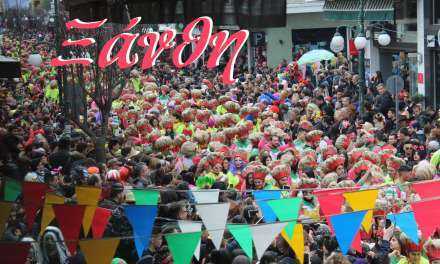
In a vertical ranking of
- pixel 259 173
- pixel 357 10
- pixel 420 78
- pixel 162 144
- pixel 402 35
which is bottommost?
pixel 259 173

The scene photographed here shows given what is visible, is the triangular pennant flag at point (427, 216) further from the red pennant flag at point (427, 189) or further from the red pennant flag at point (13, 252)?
the red pennant flag at point (13, 252)

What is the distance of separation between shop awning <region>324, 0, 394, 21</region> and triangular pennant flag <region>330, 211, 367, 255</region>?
20760mm

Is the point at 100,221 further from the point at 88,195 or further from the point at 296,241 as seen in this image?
the point at 296,241

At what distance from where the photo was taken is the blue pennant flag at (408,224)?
8.38 metres

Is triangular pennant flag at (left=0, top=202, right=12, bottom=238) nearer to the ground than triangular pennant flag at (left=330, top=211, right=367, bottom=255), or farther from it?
farther from it

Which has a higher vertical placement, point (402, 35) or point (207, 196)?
point (402, 35)

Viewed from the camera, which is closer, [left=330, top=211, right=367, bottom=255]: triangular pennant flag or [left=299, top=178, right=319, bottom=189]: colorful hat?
[left=330, top=211, right=367, bottom=255]: triangular pennant flag

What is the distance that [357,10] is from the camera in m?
31.6

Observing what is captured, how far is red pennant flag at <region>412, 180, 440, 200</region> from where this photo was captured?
9.20 metres

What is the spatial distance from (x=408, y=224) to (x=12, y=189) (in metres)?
4.42

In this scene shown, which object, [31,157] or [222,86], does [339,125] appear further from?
[222,86]

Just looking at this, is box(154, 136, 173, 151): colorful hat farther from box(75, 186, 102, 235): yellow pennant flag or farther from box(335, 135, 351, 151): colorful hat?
box(75, 186, 102, 235): yellow pennant flag

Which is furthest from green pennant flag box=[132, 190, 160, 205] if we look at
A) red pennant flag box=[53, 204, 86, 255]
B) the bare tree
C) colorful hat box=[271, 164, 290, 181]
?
the bare tree

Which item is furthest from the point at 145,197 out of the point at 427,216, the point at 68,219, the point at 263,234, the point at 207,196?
the point at 427,216
